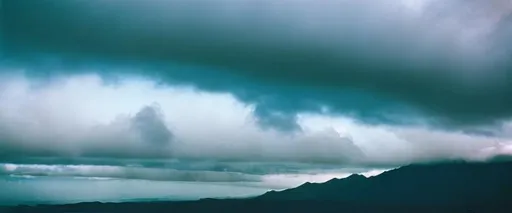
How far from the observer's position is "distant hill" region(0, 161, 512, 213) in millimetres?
15383

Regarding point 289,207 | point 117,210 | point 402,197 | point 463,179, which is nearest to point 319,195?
point 289,207

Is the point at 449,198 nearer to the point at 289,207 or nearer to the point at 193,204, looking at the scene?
the point at 289,207

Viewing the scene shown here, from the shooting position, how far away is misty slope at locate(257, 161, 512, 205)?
50.8ft

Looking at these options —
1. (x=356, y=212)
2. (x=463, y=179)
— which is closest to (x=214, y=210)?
(x=356, y=212)

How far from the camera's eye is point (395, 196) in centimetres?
1595

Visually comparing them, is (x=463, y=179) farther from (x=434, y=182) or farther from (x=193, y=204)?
(x=193, y=204)

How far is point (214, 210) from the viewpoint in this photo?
50.1ft

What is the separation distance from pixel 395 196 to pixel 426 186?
2.09 feet

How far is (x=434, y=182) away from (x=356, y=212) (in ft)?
5.38

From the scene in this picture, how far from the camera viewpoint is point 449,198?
1576 cm

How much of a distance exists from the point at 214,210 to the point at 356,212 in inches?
110

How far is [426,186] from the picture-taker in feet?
52.1

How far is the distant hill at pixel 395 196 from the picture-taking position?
1538 centimetres

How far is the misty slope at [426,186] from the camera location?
50.8ft
